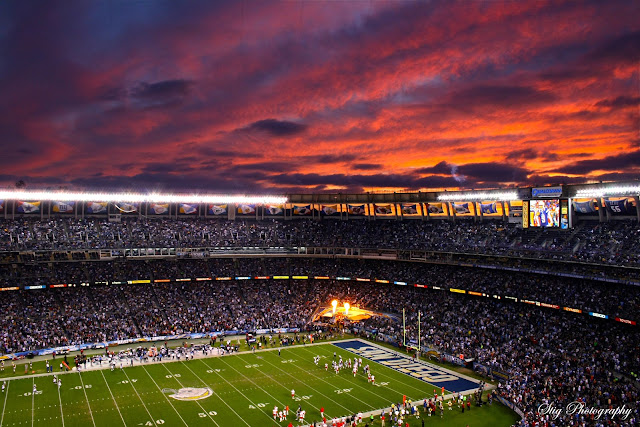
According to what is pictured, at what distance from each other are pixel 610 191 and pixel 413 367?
2274cm

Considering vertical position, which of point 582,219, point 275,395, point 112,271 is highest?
point 582,219

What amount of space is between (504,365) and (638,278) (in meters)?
12.2

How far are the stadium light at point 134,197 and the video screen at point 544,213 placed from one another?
3165cm

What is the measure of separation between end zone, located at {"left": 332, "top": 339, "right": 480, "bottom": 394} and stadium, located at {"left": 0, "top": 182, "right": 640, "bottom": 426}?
28 cm

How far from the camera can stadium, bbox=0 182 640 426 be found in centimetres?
3130

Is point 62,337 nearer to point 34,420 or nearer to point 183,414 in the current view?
point 34,420

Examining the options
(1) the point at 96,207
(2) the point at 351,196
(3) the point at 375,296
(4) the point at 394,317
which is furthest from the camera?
(2) the point at 351,196

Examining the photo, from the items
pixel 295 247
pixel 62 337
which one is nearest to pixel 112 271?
pixel 62 337

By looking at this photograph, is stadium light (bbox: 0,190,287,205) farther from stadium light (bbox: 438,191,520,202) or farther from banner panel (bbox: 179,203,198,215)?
stadium light (bbox: 438,191,520,202)

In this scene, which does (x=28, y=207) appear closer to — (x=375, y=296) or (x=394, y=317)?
(x=375, y=296)

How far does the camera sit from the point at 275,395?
3288 cm

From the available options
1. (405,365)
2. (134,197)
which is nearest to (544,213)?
(405,365)

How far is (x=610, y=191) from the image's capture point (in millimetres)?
42281

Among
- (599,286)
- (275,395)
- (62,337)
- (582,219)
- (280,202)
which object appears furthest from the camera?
(280,202)
